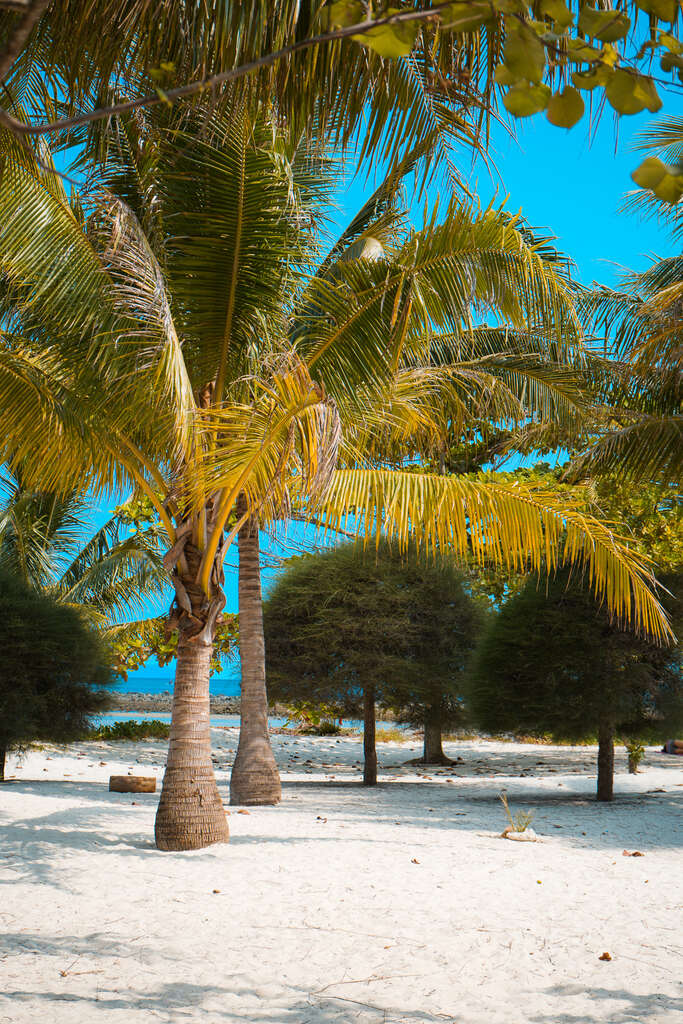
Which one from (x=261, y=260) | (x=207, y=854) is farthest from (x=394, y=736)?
(x=261, y=260)

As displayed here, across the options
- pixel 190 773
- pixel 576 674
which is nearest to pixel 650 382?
pixel 576 674

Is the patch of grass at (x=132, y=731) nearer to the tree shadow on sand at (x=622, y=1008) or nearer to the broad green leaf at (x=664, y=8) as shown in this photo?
the tree shadow on sand at (x=622, y=1008)

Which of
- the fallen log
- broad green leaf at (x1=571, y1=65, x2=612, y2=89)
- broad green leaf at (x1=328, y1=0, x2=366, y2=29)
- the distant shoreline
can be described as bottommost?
the distant shoreline

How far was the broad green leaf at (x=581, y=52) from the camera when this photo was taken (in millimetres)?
1534

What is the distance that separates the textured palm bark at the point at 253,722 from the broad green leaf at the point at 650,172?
32.8ft

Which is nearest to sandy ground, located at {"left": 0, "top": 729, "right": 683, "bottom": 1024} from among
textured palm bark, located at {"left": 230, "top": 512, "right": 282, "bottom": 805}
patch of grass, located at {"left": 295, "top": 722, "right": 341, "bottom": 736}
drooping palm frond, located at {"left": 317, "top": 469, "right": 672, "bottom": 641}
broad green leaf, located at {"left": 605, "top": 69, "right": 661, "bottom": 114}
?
textured palm bark, located at {"left": 230, "top": 512, "right": 282, "bottom": 805}

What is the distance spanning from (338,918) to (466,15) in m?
5.06

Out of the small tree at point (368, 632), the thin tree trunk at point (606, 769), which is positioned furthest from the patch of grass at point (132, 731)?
the thin tree trunk at point (606, 769)

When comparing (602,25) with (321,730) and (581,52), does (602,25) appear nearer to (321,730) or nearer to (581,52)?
(581,52)

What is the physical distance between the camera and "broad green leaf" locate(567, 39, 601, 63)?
1534 millimetres

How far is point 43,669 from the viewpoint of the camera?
1234 centimetres

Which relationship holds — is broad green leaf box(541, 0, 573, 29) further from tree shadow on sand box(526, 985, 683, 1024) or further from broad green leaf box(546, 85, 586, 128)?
tree shadow on sand box(526, 985, 683, 1024)

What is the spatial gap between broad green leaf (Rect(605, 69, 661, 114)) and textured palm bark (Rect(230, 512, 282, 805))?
32.7 ft

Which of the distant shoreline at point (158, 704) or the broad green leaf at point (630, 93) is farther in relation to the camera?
the distant shoreline at point (158, 704)
